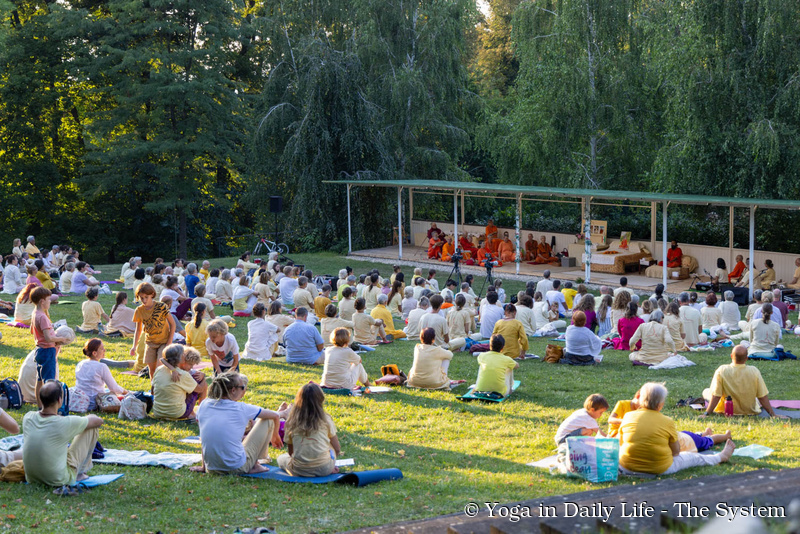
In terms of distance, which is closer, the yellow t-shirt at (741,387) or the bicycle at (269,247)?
the yellow t-shirt at (741,387)

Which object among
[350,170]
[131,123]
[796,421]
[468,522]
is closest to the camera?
[468,522]

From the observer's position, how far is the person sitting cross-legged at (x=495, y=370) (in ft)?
32.4

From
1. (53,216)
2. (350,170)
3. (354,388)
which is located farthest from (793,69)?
(53,216)

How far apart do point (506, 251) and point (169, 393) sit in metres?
18.1

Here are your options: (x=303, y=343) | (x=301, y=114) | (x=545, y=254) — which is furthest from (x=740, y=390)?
(x=301, y=114)

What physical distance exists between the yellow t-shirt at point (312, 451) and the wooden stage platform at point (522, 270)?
15.0 metres

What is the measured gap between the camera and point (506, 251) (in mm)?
25766

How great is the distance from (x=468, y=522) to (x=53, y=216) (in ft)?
115

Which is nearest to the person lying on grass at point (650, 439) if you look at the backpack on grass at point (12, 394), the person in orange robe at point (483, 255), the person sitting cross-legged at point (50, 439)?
the person sitting cross-legged at point (50, 439)

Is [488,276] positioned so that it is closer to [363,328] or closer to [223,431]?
[363,328]

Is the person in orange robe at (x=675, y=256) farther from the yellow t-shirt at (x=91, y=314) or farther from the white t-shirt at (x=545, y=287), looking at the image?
the yellow t-shirt at (x=91, y=314)

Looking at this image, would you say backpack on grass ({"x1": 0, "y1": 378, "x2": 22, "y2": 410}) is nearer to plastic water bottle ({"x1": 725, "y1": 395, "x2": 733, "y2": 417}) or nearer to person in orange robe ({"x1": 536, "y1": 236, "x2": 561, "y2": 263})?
plastic water bottle ({"x1": 725, "y1": 395, "x2": 733, "y2": 417})

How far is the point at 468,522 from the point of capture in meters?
4.76

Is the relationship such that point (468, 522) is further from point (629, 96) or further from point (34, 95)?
point (34, 95)
